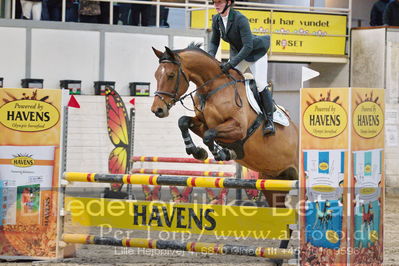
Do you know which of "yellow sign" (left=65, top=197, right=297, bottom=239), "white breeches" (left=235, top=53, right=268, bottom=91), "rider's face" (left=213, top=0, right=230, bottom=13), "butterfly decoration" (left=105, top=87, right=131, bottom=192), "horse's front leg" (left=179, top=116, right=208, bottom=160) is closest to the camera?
"yellow sign" (left=65, top=197, right=297, bottom=239)

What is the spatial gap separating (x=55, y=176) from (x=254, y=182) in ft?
5.23

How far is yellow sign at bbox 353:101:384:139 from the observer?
5.13 m

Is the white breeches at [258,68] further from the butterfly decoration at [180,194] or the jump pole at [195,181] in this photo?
the butterfly decoration at [180,194]

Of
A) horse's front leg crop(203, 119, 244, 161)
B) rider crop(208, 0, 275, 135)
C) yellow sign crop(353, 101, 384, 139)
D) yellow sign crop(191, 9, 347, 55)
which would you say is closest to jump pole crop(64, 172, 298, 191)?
yellow sign crop(353, 101, 384, 139)

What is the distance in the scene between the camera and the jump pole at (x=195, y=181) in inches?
208

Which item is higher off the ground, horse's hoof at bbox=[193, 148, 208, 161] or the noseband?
the noseband

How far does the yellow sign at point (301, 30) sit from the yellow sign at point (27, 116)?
27.8 feet

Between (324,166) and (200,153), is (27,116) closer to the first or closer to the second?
(200,153)

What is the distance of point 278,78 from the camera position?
1736 cm

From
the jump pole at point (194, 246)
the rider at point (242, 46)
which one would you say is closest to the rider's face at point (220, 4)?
the rider at point (242, 46)

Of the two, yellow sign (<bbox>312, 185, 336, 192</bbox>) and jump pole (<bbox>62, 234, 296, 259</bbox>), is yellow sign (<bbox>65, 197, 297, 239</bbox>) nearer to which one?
jump pole (<bbox>62, 234, 296, 259</bbox>)

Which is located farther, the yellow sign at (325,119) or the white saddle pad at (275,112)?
the white saddle pad at (275,112)

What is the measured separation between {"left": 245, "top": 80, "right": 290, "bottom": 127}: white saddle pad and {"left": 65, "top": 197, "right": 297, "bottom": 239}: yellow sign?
4.75 ft

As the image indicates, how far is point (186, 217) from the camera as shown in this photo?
5688 mm
